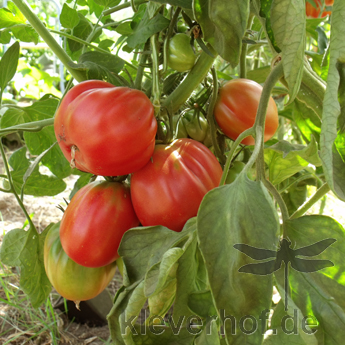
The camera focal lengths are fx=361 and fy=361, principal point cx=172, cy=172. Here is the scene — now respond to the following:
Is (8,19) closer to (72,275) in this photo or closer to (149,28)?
(149,28)

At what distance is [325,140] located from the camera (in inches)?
10.3

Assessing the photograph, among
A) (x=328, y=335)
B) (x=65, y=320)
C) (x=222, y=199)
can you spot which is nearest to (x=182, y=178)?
(x=222, y=199)

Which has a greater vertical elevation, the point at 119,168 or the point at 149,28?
the point at 149,28

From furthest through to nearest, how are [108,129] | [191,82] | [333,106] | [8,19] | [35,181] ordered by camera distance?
[35,181]
[8,19]
[191,82]
[108,129]
[333,106]

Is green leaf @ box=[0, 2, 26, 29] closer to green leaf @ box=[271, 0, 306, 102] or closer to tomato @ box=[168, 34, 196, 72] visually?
tomato @ box=[168, 34, 196, 72]

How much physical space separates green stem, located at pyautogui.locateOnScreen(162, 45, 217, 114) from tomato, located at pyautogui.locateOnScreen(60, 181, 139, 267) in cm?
14

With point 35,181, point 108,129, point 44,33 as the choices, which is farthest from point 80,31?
point 108,129

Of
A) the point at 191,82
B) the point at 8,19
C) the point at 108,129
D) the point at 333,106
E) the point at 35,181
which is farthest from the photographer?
the point at 35,181

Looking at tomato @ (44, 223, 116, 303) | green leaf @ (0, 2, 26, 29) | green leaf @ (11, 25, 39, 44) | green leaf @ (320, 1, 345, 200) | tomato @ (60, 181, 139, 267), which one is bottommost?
tomato @ (44, 223, 116, 303)

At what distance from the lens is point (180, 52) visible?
0.48m

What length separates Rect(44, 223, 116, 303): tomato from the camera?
1.84 ft

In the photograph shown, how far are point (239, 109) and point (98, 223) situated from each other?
0.89 ft

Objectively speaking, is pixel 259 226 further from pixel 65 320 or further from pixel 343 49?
pixel 65 320

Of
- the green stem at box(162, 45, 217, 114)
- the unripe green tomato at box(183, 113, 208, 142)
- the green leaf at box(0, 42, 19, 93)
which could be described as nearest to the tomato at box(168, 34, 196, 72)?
the green stem at box(162, 45, 217, 114)
